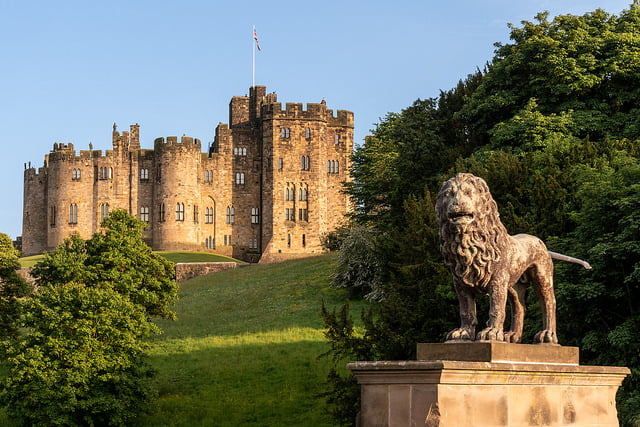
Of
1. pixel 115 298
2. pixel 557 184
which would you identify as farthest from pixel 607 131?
pixel 115 298

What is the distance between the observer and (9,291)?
3912 centimetres

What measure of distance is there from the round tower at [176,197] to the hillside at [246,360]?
3615cm

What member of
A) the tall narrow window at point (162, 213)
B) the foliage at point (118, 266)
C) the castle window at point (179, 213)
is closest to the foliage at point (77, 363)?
the foliage at point (118, 266)

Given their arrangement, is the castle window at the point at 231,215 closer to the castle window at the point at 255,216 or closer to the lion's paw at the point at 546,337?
the castle window at the point at 255,216

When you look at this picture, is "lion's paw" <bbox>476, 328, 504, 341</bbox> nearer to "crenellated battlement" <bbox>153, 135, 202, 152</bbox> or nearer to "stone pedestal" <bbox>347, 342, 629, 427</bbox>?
"stone pedestal" <bbox>347, 342, 629, 427</bbox>

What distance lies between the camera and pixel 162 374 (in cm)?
3894

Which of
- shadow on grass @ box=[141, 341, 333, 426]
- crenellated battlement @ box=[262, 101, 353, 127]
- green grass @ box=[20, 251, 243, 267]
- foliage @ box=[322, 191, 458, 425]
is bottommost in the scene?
shadow on grass @ box=[141, 341, 333, 426]

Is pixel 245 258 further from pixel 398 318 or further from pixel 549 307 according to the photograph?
pixel 549 307

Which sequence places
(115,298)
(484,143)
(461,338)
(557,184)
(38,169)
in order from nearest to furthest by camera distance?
(461,338) → (557,184) → (115,298) → (484,143) → (38,169)

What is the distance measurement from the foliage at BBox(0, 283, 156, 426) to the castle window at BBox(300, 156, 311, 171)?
65.4m

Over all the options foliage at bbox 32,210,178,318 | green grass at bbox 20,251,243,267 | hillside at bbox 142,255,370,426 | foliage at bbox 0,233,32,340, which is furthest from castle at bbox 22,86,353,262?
foliage at bbox 32,210,178,318

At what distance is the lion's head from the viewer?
41.0 ft

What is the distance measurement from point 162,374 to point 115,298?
6728 millimetres

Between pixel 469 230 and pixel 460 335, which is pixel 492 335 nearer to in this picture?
pixel 460 335
